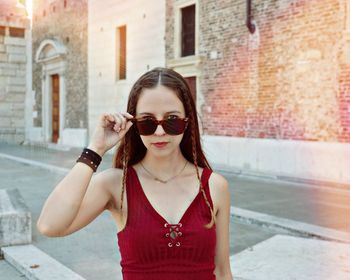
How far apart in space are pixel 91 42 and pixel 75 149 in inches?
180

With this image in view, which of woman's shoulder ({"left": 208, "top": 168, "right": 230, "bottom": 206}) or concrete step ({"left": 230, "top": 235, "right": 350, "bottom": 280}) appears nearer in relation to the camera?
woman's shoulder ({"left": 208, "top": 168, "right": 230, "bottom": 206})

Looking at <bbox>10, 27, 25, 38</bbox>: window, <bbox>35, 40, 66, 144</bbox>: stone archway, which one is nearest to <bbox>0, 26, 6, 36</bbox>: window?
<bbox>10, 27, 25, 38</bbox>: window

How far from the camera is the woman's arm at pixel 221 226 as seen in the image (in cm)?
189

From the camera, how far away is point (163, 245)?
1711 millimetres

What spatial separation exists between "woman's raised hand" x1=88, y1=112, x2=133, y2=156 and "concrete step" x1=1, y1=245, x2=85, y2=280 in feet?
8.15

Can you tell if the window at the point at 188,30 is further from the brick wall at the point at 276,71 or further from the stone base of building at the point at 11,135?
the stone base of building at the point at 11,135

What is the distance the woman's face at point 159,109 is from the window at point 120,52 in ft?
53.6

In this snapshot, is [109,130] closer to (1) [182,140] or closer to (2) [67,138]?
(1) [182,140]

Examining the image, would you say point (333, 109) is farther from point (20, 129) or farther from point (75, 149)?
point (20, 129)

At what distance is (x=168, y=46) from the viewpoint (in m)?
15.0

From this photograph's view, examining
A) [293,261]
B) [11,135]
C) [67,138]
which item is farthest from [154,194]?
[11,135]

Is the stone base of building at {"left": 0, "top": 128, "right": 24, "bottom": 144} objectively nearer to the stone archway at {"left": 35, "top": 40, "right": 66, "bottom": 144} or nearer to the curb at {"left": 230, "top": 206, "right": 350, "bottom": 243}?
the stone archway at {"left": 35, "top": 40, "right": 66, "bottom": 144}

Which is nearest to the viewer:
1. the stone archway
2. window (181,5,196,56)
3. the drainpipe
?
the drainpipe

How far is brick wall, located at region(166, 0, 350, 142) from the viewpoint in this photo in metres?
9.95
